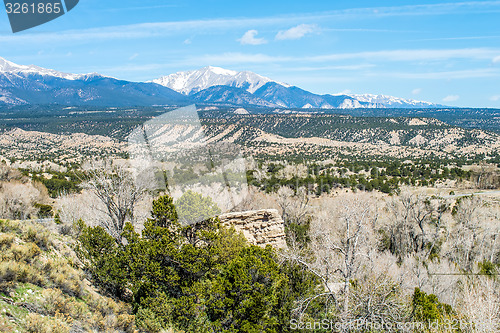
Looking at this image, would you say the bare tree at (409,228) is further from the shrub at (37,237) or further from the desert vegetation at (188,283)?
the shrub at (37,237)

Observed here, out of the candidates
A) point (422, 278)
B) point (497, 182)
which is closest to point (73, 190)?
point (422, 278)

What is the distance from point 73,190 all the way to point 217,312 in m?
33.8

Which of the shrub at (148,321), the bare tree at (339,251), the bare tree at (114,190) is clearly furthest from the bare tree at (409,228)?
the shrub at (148,321)

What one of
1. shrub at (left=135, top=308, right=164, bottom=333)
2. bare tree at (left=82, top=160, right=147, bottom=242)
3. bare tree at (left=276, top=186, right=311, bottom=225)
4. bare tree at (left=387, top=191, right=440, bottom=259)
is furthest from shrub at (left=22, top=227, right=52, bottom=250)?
bare tree at (left=387, top=191, right=440, bottom=259)

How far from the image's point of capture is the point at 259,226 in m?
20.5

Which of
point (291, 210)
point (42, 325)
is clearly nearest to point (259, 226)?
point (42, 325)

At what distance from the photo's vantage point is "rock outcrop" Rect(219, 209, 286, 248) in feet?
65.8

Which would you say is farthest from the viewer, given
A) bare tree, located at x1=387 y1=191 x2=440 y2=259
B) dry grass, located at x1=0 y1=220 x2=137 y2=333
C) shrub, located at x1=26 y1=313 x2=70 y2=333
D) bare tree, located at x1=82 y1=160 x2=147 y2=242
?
bare tree, located at x1=387 y1=191 x2=440 y2=259

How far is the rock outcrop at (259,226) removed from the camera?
2006 centimetres

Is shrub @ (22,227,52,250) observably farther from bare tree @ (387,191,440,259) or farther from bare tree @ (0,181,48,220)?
bare tree @ (387,191,440,259)

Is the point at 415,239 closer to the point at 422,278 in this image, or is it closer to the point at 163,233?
the point at 422,278

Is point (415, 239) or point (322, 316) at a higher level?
point (322, 316)

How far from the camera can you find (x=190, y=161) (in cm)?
3334

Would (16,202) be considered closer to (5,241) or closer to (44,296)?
(5,241)
